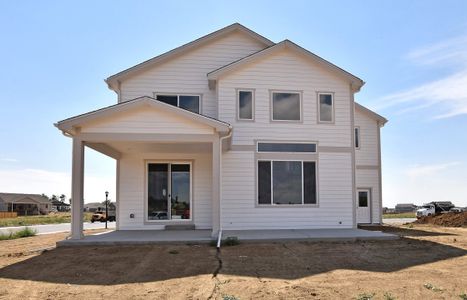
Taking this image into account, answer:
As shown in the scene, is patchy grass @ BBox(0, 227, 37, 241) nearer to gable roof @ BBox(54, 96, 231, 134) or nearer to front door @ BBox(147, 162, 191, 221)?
front door @ BBox(147, 162, 191, 221)

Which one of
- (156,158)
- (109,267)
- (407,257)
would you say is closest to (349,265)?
(407,257)

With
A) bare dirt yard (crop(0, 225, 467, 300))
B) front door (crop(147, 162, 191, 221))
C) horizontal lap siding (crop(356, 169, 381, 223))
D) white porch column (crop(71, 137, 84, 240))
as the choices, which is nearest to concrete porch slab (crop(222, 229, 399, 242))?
bare dirt yard (crop(0, 225, 467, 300))

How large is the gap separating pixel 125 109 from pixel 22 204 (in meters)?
81.7

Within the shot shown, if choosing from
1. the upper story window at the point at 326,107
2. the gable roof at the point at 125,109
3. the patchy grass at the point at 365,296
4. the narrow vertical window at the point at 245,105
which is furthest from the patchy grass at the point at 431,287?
the narrow vertical window at the point at 245,105

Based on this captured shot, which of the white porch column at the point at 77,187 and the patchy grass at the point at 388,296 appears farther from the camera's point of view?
the white porch column at the point at 77,187

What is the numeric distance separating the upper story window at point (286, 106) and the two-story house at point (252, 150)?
4cm

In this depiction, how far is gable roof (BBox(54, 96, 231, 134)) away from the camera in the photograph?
1194 cm

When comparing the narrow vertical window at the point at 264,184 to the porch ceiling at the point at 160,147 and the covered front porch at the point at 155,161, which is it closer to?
the covered front porch at the point at 155,161

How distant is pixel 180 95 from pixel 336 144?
19.9 ft

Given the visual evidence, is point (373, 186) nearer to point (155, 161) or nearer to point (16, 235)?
point (155, 161)

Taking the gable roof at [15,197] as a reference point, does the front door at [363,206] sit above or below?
above

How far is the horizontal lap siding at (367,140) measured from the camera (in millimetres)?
21734

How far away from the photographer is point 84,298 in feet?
22.4

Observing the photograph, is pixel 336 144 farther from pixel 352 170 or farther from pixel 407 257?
pixel 407 257
